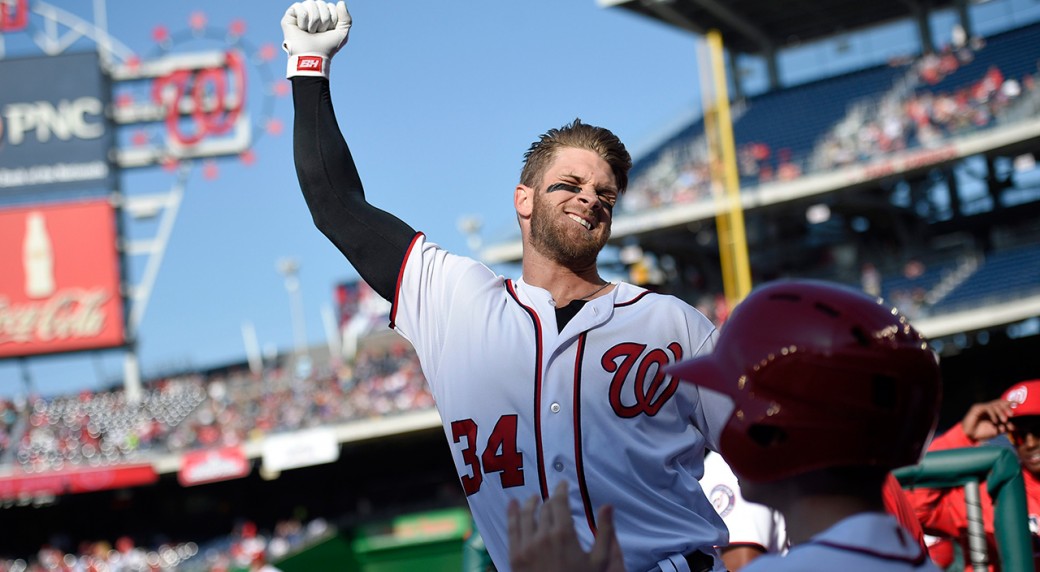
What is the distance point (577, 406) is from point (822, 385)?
3.14 feet

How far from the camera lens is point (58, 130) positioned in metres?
24.5

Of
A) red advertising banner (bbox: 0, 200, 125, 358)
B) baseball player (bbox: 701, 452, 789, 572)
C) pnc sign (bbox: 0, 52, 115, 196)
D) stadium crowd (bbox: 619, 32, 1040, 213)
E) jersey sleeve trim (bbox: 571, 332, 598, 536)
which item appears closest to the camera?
jersey sleeve trim (bbox: 571, 332, 598, 536)

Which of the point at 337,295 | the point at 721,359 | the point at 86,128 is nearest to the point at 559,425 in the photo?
Answer: the point at 721,359

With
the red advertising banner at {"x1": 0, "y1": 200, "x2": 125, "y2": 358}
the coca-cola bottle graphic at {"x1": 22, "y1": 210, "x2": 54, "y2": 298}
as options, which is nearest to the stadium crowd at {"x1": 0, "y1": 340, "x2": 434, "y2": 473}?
the red advertising banner at {"x1": 0, "y1": 200, "x2": 125, "y2": 358}

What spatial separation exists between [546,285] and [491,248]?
20.3 meters

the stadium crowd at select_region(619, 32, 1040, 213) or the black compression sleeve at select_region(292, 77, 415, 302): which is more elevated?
the stadium crowd at select_region(619, 32, 1040, 213)

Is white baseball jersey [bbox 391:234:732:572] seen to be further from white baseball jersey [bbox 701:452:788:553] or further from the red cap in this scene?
the red cap

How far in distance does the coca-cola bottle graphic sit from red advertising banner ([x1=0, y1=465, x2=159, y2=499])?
377 centimetres

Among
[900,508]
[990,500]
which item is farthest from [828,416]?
[990,500]

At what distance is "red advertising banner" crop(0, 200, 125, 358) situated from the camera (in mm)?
23469

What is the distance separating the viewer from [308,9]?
9.08 ft

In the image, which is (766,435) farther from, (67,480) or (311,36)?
(67,480)

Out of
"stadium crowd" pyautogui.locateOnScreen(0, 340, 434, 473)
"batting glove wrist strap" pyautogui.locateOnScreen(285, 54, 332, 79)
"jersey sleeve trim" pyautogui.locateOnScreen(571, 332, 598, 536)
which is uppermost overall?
"batting glove wrist strap" pyautogui.locateOnScreen(285, 54, 332, 79)

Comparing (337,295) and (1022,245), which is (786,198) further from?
(337,295)
